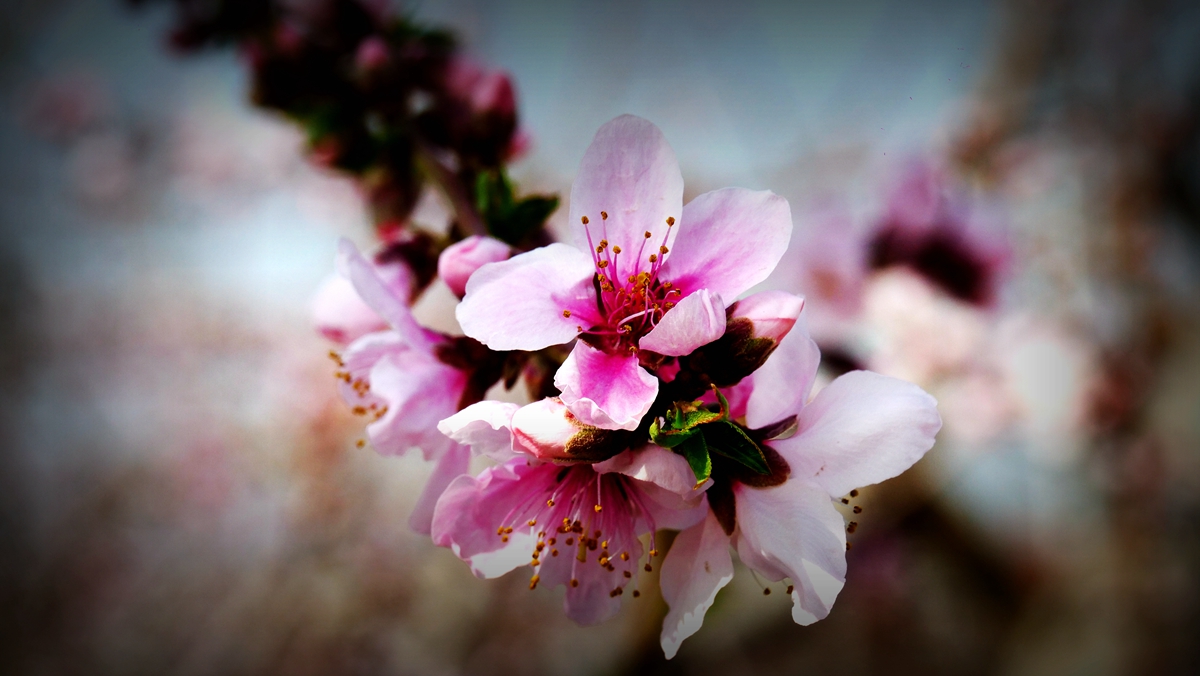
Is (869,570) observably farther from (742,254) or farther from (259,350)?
(259,350)

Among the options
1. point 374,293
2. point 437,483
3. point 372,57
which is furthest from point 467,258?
point 372,57

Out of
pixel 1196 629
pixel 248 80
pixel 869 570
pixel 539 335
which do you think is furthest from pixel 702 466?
pixel 1196 629

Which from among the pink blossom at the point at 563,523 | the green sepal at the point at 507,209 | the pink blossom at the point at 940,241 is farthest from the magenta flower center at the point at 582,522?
the pink blossom at the point at 940,241

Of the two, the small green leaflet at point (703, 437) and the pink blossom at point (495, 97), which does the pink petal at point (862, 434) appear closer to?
the small green leaflet at point (703, 437)

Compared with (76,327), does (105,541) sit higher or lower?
lower

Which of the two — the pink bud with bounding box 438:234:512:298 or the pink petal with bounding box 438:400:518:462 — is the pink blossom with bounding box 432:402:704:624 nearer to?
the pink petal with bounding box 438:400:518:462

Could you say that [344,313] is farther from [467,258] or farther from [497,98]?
[497,98]

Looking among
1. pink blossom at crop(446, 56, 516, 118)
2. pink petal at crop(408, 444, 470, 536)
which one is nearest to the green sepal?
pink petal at crop(408, 444, 470, 536)
